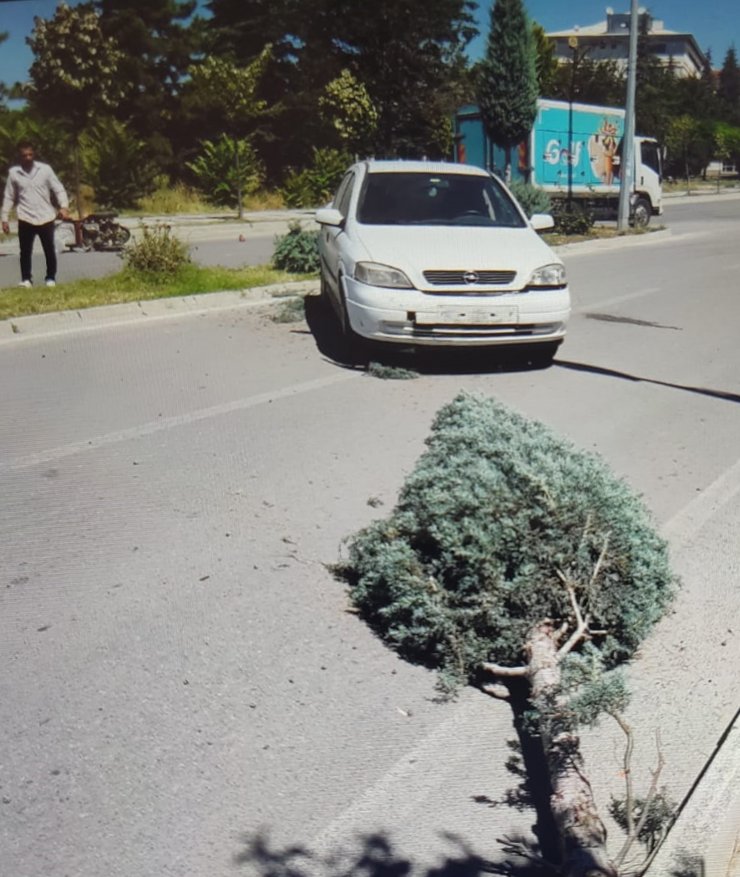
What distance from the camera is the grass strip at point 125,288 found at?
35.6 ft

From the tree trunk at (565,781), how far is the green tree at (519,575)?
0.01 m

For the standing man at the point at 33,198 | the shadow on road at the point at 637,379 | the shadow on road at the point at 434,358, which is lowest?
the shadow on road at the point at 637,379

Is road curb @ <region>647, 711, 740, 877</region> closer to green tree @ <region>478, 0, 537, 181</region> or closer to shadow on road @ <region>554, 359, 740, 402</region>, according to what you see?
shadow on road @ <region>554, 359, 740, 402</region>

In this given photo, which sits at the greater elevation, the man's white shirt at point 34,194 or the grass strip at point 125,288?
the man's white shirt at point 34,194

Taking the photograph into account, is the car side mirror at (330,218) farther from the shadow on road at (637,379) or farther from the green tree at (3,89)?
the green tree at (3,89)

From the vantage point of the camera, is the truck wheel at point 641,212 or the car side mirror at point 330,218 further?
the truck wheel at point 641,212

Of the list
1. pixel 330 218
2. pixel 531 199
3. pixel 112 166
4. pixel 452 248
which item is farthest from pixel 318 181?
pixel 452 248

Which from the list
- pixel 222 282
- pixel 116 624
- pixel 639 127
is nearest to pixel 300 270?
pixel 222 282

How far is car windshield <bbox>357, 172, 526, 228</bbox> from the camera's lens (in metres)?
9.21

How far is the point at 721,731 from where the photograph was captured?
3156mm

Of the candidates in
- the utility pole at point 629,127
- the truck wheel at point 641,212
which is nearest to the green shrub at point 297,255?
the utility pole at point 629,127

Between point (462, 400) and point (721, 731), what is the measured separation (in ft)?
6.77

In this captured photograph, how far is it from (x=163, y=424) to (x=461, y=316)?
267 centimetres

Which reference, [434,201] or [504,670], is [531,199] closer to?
[434,201]
